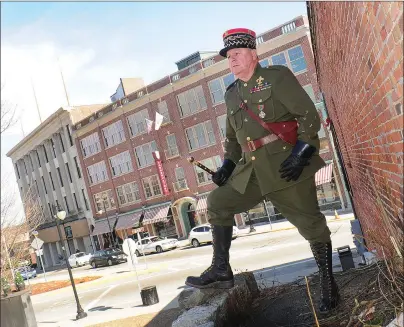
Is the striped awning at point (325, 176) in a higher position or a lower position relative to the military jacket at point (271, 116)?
lower

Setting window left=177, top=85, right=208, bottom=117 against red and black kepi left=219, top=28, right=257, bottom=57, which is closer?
red and black kepi left=219, top=28, right=257, bottom=57

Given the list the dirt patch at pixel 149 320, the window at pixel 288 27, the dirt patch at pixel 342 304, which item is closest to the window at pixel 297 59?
the window at pixel 288 27

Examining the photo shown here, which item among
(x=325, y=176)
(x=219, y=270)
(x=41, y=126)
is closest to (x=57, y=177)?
(x=41, y=126)

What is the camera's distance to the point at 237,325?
4375mm

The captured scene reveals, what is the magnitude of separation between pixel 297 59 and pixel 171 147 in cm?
1259

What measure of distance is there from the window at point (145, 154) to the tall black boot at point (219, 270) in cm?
3384

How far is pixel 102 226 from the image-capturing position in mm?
44750

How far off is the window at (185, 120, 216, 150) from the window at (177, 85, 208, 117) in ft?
3.95

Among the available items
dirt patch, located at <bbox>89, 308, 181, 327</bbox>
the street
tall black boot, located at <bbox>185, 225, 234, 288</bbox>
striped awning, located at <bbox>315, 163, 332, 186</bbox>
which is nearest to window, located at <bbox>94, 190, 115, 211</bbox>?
the street

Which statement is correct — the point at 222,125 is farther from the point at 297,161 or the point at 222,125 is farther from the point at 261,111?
the point at 297,161

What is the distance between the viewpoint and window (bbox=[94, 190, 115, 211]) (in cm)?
4388

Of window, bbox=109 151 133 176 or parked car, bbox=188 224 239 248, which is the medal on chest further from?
window, bbox=109 151 133 176

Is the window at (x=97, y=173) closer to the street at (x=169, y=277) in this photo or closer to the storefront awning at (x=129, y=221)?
the storefront awning at (x=129, y=221)

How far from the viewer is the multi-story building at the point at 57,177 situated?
47.3 meters
